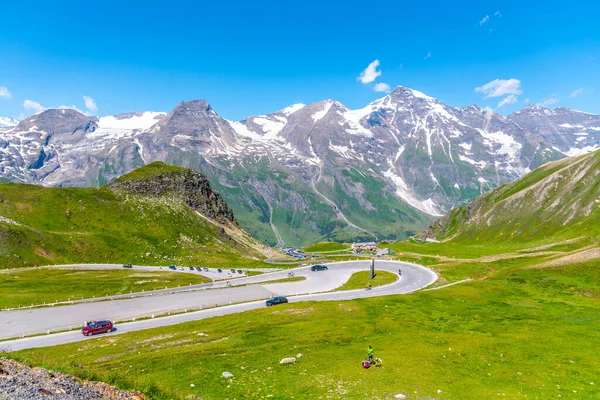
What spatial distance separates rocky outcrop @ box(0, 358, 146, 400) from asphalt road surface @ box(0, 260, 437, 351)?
32.4 meters

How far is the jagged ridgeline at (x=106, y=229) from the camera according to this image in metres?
125

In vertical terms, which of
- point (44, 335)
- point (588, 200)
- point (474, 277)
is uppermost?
point (588, 200)

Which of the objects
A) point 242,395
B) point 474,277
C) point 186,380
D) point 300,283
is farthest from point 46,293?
point 474,277

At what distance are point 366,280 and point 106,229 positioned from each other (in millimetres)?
124247

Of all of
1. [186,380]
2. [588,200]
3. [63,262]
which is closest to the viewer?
[186,380]

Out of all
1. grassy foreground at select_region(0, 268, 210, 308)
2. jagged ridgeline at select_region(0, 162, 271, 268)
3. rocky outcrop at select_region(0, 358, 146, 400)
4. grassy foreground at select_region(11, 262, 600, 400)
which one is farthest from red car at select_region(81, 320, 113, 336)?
jagged ridgeline at select_region(0, 162, 271, 268)

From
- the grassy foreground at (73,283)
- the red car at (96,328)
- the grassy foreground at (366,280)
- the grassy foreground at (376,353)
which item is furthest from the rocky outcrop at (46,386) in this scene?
the grassy foreground at (366,280)

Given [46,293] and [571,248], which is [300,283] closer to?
[46,293]

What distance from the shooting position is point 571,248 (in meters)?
129

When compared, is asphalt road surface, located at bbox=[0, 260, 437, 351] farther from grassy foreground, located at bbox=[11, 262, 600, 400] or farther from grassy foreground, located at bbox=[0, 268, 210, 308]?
grassy foreground, located at bbox=[11, 262, 600, 400]

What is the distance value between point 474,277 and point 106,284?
364 ft

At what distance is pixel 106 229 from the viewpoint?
155625mm

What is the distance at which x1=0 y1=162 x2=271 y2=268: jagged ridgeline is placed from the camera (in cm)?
12506

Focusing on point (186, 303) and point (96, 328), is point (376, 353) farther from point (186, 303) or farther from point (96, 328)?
point (186, 303)
